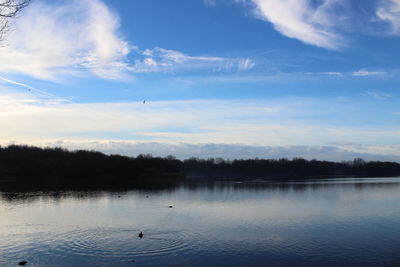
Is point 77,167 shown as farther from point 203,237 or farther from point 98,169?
point 203,237

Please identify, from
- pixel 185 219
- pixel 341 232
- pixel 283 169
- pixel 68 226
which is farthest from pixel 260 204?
pixel 283 169

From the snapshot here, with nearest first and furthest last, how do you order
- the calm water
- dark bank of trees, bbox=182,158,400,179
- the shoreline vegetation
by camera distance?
the calm water
the shoreline vegetation
dark bank of trees, bbox=182,158,400,179

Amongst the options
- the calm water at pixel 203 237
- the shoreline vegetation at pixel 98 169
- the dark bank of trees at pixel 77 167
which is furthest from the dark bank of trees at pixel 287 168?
the calm water at pixel 203 237

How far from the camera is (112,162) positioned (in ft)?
363

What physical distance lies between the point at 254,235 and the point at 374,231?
659cm

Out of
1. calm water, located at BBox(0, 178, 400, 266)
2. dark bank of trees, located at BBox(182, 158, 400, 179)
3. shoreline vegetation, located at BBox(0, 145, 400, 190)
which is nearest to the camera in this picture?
calm water, located at BBox(0, 178, 400, 266)

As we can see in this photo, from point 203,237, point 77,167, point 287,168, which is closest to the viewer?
point 203,237

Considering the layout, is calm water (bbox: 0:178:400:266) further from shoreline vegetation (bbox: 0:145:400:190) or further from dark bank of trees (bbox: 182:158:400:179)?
dark bank of trees (bbox: 182:158:400:179)

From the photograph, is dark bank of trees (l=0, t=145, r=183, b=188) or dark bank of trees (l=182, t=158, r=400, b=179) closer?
dark bank of trees (l=0, t=145, r=183, b=188)

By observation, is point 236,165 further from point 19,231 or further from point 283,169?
point 19,231

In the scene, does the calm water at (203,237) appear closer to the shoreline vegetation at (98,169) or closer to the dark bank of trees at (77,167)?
the shoreline vegetation at (98,169)

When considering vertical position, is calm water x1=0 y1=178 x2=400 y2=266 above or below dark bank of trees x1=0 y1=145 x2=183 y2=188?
below

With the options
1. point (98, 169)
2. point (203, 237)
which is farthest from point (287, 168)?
point (203, 237)

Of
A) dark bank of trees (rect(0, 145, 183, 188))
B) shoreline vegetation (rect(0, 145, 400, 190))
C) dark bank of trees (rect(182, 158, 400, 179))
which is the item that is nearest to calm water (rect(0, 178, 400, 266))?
shoreline vegetation (rect(0, 145, 400, 190))
